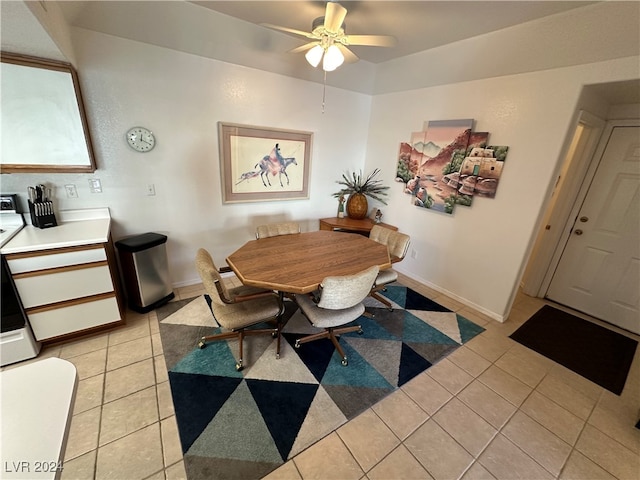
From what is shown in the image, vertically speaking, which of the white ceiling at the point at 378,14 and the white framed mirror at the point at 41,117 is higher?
the white ceiling at the point at 378,14

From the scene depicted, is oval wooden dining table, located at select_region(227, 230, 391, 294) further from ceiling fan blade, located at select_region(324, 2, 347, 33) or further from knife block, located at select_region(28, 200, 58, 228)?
ceiling fan blade, located at select_region(324, 2, 347, 33)

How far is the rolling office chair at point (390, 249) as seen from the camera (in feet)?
8.44

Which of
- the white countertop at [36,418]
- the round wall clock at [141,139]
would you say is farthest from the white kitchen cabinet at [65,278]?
the white countertop at [36,418]

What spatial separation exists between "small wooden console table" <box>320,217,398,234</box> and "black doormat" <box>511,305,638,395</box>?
192cm

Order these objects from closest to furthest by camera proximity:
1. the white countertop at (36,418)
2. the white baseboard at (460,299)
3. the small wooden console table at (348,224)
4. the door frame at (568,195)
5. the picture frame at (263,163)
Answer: the white countertop at (36,418) → the door frame at (568,195) → the white baseboard at (460,299) → the picture frame at (263,163) → the small wooden console table at (348,224)

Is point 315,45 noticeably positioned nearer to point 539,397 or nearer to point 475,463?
point 475,463

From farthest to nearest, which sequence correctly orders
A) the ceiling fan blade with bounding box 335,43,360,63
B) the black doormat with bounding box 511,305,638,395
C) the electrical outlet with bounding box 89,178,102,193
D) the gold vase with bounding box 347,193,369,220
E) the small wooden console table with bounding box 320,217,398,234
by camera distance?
the gold vase with bounding box 347,193,369,220 → the small wooden console table with bounding box 320,217,398,234 → the electrical outlet with bounding box 89,178,102,193 → the black doormat with bounding box 511,305,638,395 → the ceiling fan blade with bounding box 335,43,360,63

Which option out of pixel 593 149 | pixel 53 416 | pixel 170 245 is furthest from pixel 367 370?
pixel 593 149

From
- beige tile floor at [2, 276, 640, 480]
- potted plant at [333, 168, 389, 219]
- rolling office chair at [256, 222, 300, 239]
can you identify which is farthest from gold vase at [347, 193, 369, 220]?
beige tile floor at [2, 276, 640, 480]

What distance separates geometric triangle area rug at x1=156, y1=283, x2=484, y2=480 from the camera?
4.87 ft

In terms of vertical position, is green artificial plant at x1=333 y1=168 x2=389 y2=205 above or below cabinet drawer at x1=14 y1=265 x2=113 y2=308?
above

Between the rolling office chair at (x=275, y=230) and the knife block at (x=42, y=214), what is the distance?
1.68m

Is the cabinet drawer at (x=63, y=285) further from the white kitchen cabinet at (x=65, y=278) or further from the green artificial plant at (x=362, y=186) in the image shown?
the green artificial plant at (x=362, y=186)

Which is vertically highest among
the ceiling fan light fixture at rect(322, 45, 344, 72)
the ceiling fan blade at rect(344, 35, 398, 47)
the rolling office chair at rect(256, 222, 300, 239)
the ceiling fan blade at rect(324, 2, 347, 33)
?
the ceiling fan blade at rect(324, 2, 347, 33)
